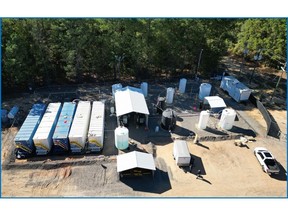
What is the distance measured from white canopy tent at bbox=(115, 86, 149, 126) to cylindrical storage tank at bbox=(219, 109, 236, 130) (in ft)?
26.8

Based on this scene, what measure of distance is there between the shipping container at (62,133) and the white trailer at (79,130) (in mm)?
405

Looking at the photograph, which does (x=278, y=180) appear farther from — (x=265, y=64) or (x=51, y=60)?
(x=51, y=60)

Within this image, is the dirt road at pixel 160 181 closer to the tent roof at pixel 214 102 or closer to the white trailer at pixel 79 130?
the white trailer at pixel 79 130

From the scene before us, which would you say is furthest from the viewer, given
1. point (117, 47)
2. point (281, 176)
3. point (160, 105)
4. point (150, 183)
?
point (117, 47)

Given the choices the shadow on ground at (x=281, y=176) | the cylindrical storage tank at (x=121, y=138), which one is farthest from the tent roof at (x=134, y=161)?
the shadow on ground at (x=281, y=176)

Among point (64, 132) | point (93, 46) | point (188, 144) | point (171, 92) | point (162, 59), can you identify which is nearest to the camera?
point (64, 132)

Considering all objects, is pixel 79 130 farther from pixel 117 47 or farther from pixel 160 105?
pixel 117 47

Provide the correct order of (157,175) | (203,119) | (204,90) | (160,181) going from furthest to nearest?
(204,90), (203,119), (157,175), (160,181)

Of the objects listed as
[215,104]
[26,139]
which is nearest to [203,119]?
[215,104]

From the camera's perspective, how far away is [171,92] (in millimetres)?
31969

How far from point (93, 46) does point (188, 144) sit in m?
18.8

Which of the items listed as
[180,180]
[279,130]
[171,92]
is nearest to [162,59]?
[171,92]

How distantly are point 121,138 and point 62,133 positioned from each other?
548 centimetres

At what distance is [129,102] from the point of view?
92.9 ft
